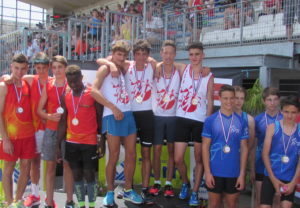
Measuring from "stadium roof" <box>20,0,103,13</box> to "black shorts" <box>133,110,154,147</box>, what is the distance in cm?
1507

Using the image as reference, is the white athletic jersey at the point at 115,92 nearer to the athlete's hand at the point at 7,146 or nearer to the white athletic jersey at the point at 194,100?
the white athletic jersey at the point at 194,100

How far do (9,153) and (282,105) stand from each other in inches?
124

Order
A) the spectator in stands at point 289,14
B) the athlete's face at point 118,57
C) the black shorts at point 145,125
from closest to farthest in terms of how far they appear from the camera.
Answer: the athlete's face at point 118,57 < the black shorts at point 145,125 < the spectator in stands at point 289,14

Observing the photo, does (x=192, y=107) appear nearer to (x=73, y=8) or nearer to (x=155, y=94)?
(x=155, y=94)

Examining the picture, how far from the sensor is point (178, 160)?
180 inches

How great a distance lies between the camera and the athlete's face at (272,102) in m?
3.94

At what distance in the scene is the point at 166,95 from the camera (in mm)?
4617

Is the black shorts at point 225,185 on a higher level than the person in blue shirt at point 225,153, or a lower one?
lower

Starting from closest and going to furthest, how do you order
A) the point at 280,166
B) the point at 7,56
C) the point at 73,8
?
the point at 280,166
the point at 7,56
the point at 73,8

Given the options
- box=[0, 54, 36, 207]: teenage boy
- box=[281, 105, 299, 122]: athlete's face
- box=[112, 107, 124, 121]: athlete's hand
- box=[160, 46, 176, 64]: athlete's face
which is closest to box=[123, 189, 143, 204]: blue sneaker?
box=[112, 107, 124, 121]: athlete's hand

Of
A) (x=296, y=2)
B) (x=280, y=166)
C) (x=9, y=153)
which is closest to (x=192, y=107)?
(x=280, y=166)

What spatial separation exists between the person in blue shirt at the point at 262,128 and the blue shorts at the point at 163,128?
1099mm

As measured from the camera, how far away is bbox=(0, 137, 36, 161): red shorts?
4.18 m

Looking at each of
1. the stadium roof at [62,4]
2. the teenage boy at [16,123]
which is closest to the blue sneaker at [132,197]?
the teenage boy at [16,123]
